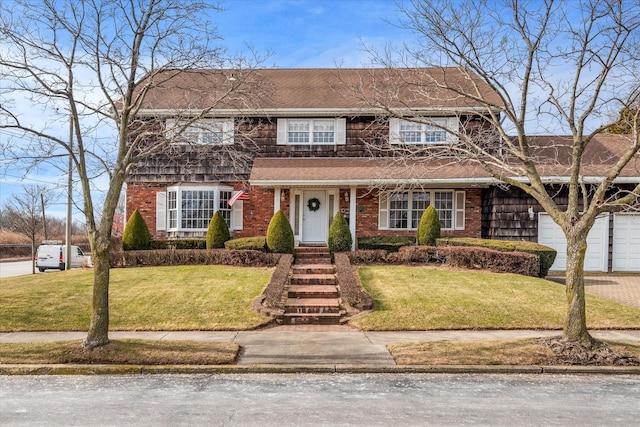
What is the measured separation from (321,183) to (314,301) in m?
5.99

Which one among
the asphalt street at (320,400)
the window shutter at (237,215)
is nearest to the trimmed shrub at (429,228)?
the window shutter at (237,215)

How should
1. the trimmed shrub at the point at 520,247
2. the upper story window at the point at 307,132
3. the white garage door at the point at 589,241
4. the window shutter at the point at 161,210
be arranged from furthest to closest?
the window shutter at the point at 161,210 → the upper story window at the point at 307,132 → the white garage door at the point at 589,241 → the trimmed shrub at the point at 520,247

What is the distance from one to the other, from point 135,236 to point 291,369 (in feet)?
37.6

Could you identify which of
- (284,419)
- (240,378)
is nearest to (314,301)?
(240,378)

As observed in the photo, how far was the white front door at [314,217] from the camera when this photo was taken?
19.5 meters

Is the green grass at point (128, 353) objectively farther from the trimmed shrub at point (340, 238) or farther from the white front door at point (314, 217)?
the white front door at point (314, 217)

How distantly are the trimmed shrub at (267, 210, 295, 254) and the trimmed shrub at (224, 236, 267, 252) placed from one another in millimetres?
221

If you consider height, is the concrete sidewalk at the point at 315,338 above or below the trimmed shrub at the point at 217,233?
below

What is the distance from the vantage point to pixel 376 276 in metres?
14.8

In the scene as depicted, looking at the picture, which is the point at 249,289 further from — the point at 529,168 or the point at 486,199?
the point at 486,199

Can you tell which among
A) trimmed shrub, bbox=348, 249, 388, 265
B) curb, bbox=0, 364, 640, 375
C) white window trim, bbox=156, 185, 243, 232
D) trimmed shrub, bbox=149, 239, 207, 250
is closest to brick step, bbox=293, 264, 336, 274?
trimmed shrub, bbox=348, 249, 388, 265

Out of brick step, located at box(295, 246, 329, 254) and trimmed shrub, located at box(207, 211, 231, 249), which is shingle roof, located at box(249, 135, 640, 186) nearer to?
trimmed shrub, located at box(207, 211, 231, 249)

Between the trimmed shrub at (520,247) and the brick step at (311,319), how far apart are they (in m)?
6.80

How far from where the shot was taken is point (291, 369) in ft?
26.3
